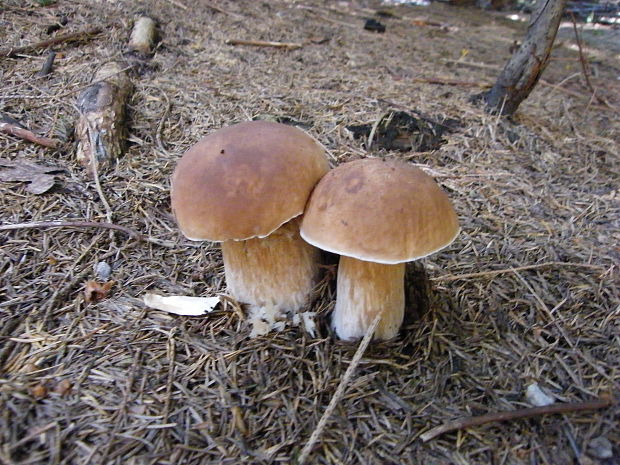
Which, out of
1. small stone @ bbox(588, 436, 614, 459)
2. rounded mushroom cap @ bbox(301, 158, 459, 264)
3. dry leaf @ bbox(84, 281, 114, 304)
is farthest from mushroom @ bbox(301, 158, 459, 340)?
dry leaf @ bbox(84, 281, 114, 304)

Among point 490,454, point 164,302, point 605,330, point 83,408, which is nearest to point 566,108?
point 605,330

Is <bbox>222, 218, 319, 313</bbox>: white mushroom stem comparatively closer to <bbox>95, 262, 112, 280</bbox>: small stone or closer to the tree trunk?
<bbox>95, 262, 112, 280</bbox>: small stone

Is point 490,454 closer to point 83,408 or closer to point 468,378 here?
point 468,378

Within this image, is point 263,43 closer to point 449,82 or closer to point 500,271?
point 449,82

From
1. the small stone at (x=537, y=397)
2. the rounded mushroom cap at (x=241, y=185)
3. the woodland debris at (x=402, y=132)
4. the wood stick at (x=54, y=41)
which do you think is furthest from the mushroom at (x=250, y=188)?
the wood stick at (x=54, y=41)

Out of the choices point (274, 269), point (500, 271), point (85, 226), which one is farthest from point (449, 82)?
point (85, 226)
